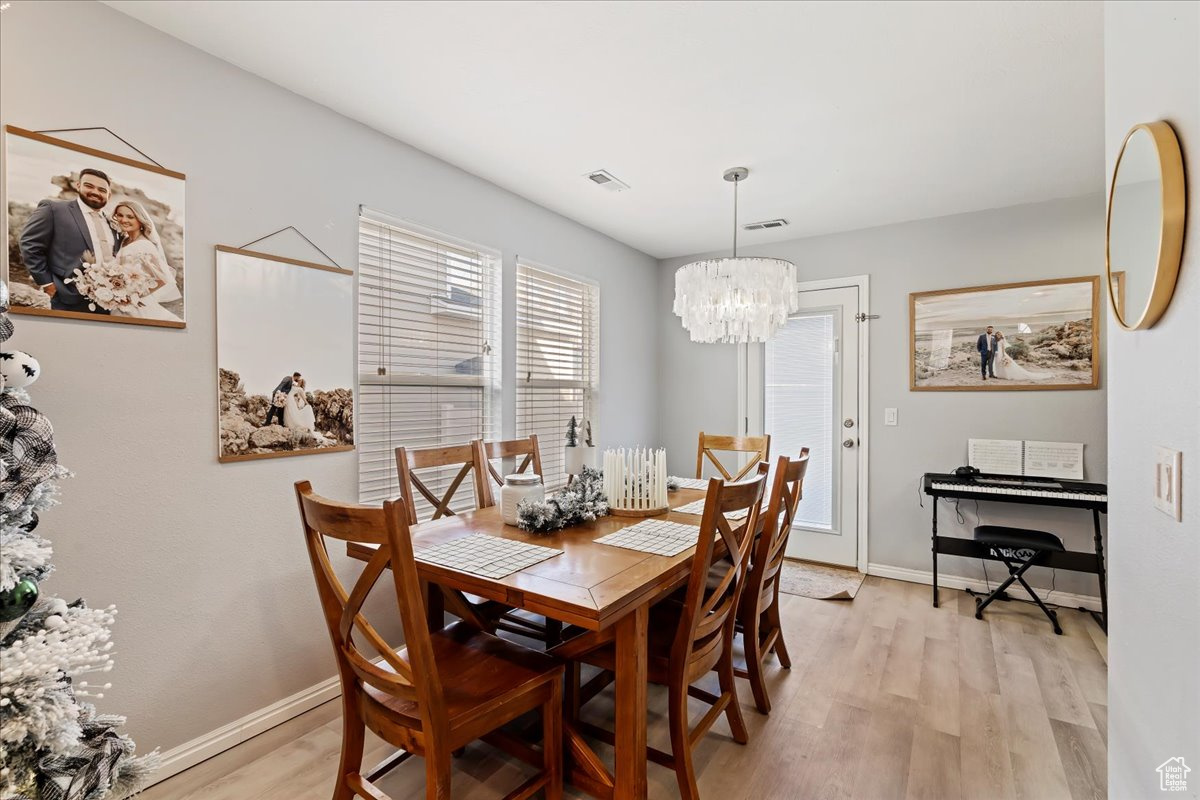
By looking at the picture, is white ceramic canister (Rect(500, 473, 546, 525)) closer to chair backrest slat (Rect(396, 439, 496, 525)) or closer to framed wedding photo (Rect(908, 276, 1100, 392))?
chair backrest slat (Rect(396, 439, 496, 525))

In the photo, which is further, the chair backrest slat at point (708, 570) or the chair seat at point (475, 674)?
the chair backrest slat at point (708, 570)

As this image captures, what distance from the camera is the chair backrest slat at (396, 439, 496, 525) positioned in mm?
2266

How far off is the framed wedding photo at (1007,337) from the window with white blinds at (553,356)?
229 cm

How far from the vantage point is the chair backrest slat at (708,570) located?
4.96 ft

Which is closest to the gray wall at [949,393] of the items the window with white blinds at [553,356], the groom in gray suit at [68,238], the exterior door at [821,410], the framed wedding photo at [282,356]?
the exterior door at [821,410]

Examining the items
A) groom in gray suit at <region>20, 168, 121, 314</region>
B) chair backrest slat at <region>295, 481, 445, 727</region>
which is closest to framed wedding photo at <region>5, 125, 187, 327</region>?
groom in gray suit at <region>20, 168, 121, 314</region>

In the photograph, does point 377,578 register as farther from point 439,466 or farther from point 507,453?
point 507,453

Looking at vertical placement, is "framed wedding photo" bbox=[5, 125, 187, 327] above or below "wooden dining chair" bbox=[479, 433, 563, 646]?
above

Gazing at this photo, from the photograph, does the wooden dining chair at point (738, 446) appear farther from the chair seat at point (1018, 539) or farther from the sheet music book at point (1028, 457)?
the sheet music book at point (1028, 457)

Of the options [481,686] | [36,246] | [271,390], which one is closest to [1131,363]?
[481,686]

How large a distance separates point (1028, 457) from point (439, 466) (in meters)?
3.58

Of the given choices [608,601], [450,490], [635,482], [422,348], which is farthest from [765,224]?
[608,601]

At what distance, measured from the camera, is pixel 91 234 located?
1686 millimetres

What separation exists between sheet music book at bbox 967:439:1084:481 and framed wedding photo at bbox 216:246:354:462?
12.4ft
